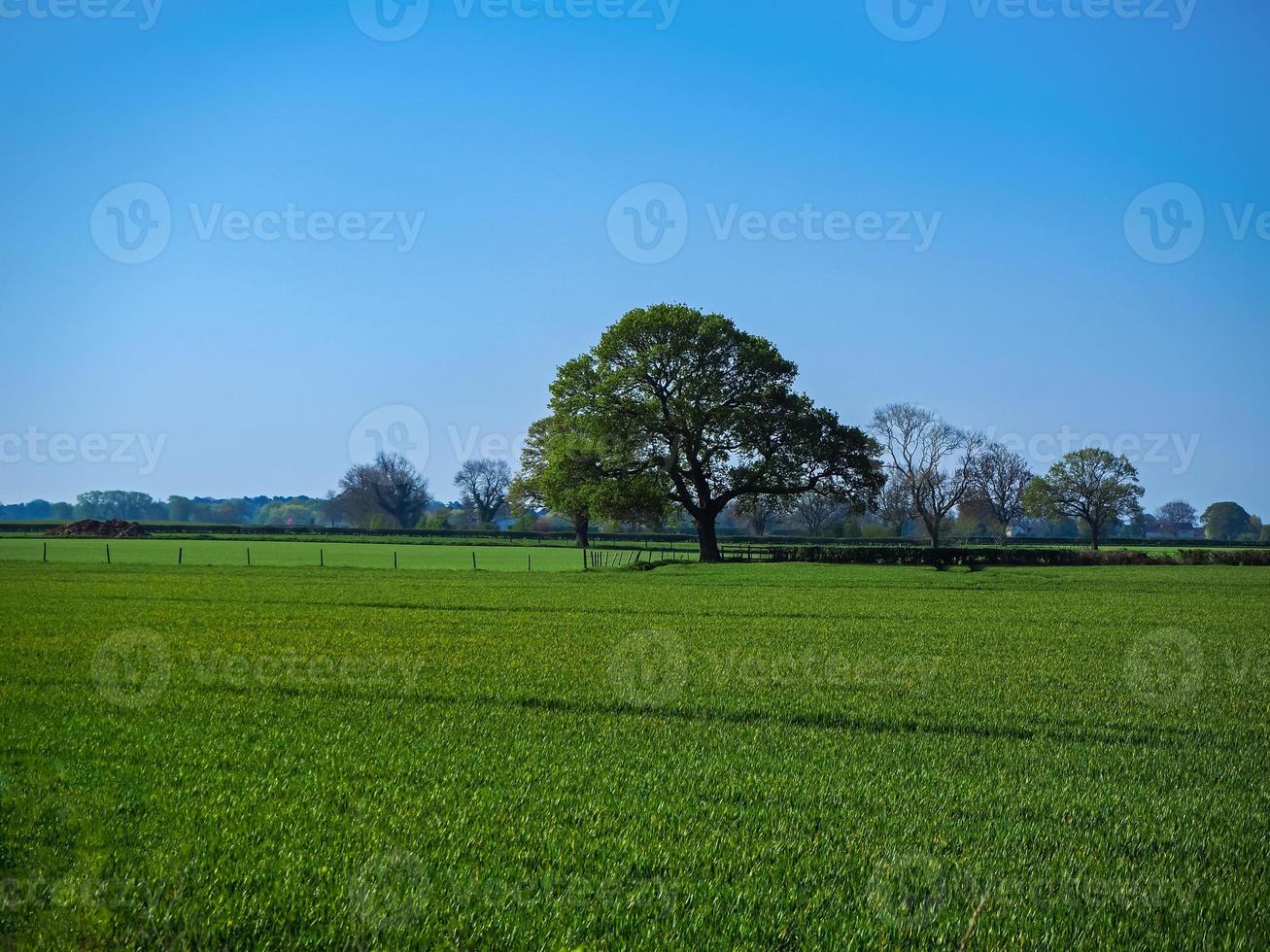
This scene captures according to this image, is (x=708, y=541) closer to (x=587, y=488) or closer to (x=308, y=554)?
(x=587, y=488)

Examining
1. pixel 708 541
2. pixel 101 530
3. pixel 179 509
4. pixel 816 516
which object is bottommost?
pixel 708 541

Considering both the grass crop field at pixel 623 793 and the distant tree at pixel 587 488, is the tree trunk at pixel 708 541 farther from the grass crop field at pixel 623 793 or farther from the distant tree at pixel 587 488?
the grass crop field at pixel 623 793

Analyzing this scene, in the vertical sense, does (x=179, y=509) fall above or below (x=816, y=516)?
above

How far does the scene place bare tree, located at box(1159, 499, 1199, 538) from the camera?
186 m

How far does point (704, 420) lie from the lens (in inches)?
2347

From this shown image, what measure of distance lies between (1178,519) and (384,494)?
14826cm

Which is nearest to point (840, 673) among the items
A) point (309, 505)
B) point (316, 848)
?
point (316, 848)

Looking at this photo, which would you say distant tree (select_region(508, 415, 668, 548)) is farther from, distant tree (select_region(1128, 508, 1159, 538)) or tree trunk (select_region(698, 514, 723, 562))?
distant tree (select_region(1128, 508, 1159, 538))

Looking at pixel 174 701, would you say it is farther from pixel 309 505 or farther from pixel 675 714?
pixel 309 505

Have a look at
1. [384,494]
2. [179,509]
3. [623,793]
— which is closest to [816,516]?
[384,494]

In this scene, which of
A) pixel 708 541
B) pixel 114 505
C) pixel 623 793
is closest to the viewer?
pixel 623 793

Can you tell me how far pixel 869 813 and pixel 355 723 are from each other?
6.65 metres

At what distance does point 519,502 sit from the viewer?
93.4 metres

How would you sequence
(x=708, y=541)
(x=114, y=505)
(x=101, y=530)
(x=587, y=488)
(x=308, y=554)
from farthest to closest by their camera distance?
1. (x=114, y=505)
2. (x=101, y=530)
3. (x=308, y=554)
4. (x=708, y=541)
5. (x=587, y=488)
